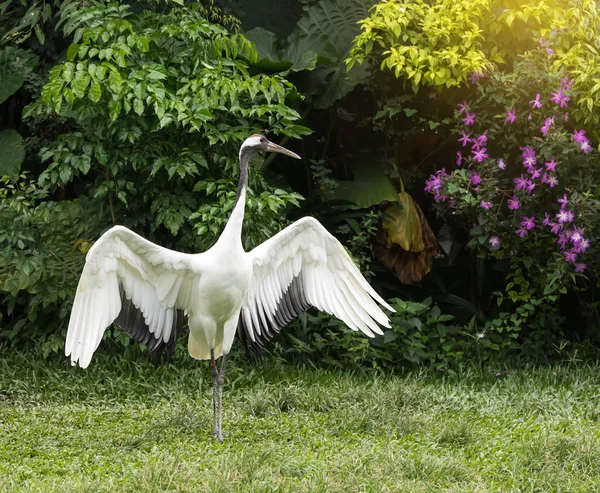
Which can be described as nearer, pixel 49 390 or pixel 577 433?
pixel 577 433

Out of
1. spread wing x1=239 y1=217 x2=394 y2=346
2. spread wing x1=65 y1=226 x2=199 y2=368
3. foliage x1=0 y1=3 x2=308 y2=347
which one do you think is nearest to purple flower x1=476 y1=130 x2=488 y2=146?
foliage x1=0 y1=3 x2=308 y2=347

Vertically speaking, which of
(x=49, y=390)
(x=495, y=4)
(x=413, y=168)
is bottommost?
(x=49, y=390)

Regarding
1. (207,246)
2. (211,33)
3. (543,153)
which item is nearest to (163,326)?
(207,246)

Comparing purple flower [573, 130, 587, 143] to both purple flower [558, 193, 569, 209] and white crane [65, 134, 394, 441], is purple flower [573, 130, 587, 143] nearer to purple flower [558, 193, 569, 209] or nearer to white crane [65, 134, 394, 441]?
purple flower [558, 193, 569, 209]

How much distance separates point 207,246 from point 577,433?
2858 millimetres

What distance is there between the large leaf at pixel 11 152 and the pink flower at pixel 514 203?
3923 millimetres

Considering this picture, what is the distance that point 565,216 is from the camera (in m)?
6.36

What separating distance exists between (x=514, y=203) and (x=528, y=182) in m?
0.18

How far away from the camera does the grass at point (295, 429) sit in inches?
167

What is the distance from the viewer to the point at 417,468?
173 inches

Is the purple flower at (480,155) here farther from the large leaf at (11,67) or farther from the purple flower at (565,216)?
the large leaf at (11,67)

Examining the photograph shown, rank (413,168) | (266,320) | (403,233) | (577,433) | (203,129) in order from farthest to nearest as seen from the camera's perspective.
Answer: (413,168), (403,233), (203,129), (266,320), (577,433)

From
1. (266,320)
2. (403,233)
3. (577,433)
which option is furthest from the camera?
(403,233)

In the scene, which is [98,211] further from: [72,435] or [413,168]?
[413,168]
